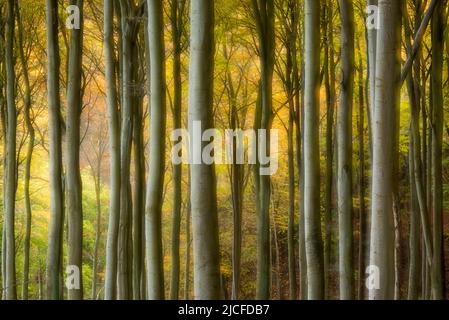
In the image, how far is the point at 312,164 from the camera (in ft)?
21.0

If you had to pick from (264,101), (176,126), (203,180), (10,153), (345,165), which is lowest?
(203,180)

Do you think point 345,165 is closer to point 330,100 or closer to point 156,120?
point 156,120

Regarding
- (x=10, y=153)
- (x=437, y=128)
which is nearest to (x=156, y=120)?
(x=437, y=128)

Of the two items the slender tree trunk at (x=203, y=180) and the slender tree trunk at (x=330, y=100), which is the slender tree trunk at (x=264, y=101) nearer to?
the slender tree trunk at (x=330, y=100)

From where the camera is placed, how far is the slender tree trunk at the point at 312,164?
6242 millimetres

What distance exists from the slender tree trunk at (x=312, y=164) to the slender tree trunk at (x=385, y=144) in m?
1.74

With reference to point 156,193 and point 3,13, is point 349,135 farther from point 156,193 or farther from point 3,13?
point 3,13

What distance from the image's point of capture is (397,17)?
177 inches

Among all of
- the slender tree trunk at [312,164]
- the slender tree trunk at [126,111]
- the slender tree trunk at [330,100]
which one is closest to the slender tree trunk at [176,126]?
the slender tree trunk at [126,111]

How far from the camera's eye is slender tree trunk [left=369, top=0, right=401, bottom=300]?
14.5ft

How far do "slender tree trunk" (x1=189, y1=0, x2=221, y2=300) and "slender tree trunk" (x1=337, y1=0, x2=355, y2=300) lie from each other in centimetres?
322

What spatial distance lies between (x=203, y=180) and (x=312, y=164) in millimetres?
2570

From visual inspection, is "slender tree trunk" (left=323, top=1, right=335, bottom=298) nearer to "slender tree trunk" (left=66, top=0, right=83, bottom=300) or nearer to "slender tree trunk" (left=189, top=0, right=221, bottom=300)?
"slender tree trunk" (left=66, top=0, right=83, bottom=300)

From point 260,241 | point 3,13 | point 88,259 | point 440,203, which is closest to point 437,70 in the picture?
point 440,203
